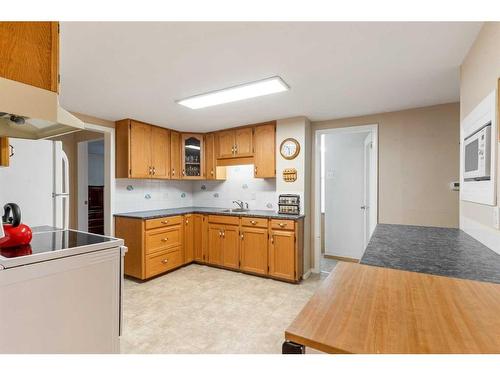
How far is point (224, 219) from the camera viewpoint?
11.8 ft

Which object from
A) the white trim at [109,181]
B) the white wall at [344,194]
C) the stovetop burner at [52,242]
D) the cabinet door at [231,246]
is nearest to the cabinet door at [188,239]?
the cabinet door at [231,246]

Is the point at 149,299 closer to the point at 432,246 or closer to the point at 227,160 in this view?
the point at 227,160

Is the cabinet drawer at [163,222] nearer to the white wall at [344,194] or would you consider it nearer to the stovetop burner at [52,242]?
the stovetop burner at [52,242]

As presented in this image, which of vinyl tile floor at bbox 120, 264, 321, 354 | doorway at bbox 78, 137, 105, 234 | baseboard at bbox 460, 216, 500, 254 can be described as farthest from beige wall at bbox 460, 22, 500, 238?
doorway at bbox 78, 137, 105, 234

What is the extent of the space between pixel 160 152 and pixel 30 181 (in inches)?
71.4

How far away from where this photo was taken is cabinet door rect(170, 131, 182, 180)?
3951mm

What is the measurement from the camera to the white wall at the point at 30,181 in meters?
1.98

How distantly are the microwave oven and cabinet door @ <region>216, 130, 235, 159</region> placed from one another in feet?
9.33

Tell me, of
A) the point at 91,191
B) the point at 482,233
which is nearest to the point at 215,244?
the point at 91,191

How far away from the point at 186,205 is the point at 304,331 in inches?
165

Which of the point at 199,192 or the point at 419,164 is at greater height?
the point at 419,164

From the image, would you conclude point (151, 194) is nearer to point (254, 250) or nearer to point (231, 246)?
point (231, 246)

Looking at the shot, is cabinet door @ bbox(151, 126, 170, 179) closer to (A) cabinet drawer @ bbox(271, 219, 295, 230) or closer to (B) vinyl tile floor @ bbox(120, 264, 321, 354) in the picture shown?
(B) vinyl tile floor @ bbox(120, 264, 321, 354)
